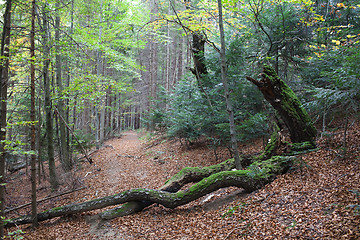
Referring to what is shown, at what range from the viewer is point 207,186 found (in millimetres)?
5914

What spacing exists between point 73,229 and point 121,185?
3.20 metres

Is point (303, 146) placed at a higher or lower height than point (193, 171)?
higher

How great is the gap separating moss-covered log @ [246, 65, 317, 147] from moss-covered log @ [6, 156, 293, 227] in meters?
0.99

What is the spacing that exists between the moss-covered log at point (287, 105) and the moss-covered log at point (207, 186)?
3.25ft

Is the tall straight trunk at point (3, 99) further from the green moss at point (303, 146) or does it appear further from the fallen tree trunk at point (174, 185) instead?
the green moss at point (303, 146)

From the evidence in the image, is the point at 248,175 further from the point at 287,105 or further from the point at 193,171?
the point at 287,105

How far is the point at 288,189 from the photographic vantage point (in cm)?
512

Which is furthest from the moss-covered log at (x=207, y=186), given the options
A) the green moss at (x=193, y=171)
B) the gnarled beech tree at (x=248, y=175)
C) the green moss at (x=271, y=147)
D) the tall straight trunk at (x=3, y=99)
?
the tall straight trunk at (x=3, y=99)

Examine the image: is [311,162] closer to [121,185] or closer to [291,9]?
[291,9]

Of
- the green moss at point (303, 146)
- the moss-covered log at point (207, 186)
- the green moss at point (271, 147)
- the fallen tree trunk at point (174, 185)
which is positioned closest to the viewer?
the moss-covered log at point (207, 186)

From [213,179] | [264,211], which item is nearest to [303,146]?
[264,211]

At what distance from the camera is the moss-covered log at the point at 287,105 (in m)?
6.02

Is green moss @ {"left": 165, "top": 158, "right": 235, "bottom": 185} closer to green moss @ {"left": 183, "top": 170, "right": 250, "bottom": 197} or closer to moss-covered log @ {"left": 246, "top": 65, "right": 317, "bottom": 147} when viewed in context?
green moss @ {"left": 183, "top": 170, "right": 250, "bottom": 197}

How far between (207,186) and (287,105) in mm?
3172
